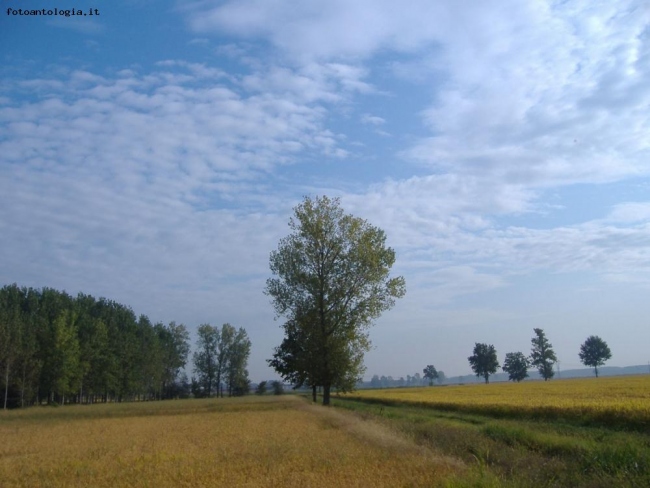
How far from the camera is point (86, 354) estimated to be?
87500 mm

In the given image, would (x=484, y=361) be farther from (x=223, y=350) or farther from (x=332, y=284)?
(x=332, y=284)

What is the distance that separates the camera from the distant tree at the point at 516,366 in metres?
162

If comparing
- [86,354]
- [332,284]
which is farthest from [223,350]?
[332,284]

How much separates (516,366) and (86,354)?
4731 inches

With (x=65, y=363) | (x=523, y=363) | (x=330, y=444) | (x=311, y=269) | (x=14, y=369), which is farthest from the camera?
(x=523, y=363)

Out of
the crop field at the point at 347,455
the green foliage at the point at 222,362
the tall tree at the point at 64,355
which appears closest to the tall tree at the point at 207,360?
the green foliage at the point at 222,362

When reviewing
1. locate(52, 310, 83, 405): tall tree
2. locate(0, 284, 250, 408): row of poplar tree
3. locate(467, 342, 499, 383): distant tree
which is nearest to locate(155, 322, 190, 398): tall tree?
locate(0, 284, 250, 408): row of poplar tree

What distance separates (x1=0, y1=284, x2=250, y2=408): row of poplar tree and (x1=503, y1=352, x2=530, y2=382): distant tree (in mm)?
76505

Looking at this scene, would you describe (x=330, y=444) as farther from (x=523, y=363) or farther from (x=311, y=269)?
(x=523, y=363)

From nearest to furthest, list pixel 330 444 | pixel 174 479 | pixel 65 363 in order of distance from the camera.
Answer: pixel 174 479 → pixel 330 444 → pixel 65 363

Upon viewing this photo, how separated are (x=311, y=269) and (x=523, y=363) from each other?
434 ft

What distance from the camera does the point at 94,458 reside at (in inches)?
701

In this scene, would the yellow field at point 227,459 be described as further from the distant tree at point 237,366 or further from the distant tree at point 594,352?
the distant tree at point 594,352

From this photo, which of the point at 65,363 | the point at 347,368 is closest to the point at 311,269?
the point at 347,368
